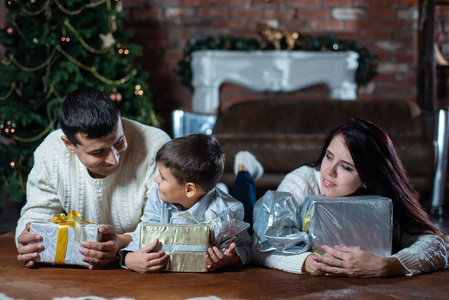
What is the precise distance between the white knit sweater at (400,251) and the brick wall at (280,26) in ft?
11.6

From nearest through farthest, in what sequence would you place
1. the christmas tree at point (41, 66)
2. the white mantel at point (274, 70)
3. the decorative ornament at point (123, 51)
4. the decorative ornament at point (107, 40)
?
the christmas tree at point (41, 66) < the decorative ornament at point (123, 51) < the decorative ornament at point (107, 40) < the white mantel at point (274, 70)

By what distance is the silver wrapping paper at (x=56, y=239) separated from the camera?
66.8 inches

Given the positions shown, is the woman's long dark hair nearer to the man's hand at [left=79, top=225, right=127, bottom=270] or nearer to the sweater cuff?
the sweater cuff

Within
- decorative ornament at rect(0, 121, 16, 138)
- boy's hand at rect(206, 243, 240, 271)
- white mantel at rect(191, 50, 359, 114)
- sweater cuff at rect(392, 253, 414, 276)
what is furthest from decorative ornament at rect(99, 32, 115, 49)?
sweater cuff at rect(392, 253, 414, 276)

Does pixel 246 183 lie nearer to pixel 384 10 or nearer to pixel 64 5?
pixel 64 5

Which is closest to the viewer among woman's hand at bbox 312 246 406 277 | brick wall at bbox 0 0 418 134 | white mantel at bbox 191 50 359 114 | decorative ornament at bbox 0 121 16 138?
woman's hand at bbox 312 246 406 277

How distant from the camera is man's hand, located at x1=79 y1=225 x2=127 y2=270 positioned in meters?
1.70

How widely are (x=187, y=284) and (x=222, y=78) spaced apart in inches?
154

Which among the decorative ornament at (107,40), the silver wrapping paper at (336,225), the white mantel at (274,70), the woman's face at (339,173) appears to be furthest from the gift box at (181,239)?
the white mantel at (274,70)

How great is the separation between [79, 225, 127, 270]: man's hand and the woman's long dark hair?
33.9 inches

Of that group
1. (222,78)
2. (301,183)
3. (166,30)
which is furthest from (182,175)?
(166,30)

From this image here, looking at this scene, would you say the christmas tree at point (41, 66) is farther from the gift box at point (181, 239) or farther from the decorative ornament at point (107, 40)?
the gift box at point (181, 239)

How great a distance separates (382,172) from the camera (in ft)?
5.94

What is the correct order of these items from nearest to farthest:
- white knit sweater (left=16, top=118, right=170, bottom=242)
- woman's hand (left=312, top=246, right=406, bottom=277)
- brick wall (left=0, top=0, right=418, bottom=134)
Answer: woman's hand (left=312, top=246, right=406, bottom=277), white knit sweater (left=16, top=118, right=170, bottom=242), brick wall (left=0, top=0, right=418, bottom=134)
